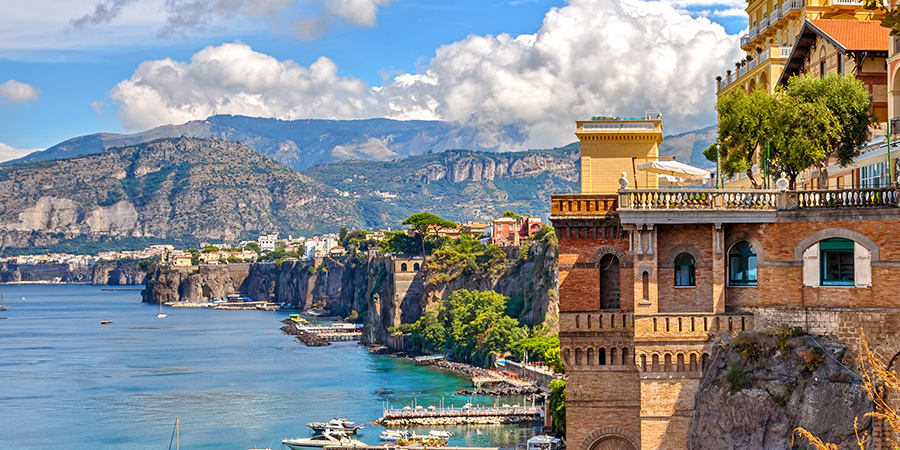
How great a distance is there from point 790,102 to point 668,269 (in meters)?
8.70

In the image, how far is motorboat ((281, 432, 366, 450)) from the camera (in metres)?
89.0

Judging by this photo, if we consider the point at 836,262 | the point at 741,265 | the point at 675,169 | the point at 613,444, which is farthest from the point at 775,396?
the point at 675,169

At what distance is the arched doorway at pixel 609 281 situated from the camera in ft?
117

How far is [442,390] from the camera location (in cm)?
12331

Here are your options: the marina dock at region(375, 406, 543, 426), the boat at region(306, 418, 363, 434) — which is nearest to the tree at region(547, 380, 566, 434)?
the marina dock at region(375, 406, 543, 426)

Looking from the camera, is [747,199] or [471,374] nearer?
[747,199]

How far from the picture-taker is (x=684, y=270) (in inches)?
1297

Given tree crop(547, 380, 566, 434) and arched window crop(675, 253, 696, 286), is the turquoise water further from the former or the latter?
arched window crop(675, 253, 696, 286)

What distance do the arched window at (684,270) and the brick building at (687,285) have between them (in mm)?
43

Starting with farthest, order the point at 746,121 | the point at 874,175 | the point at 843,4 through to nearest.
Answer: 1. the point at 843,4
2. the point at 874,175
3. the point at 746,121

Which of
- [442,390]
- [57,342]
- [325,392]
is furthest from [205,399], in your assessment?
[57,342]

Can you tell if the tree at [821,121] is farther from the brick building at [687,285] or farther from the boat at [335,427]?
the boat at [335,427]

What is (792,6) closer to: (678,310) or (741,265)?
(741,265)

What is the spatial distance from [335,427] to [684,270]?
222ft
